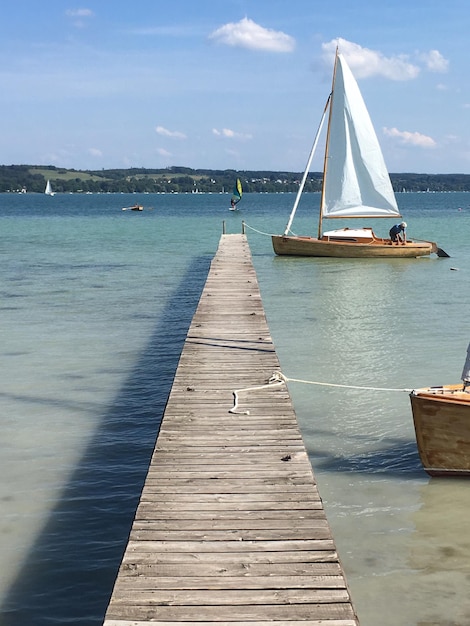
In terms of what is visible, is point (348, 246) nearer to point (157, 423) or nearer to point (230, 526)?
point (157, 423)

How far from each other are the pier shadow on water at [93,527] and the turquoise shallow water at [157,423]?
0.02 meters

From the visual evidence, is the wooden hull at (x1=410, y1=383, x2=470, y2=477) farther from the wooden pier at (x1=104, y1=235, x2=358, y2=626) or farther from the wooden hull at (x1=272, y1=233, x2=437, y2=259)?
the wooden hull at (x1=272, y1=233, x2=437, y2=259)

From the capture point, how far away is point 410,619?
260 inches

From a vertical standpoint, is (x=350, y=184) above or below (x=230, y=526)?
above

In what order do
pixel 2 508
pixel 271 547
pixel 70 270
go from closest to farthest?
pixel 271 547, pixel 2 508, pixel 70 270

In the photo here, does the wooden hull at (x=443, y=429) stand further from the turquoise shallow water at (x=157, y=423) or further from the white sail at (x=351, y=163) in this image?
the white sail at (x=351, y=163)

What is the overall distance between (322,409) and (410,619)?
6.21 meters

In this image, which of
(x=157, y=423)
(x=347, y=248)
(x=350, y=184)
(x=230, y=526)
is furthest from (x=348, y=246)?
(x=230, y=526)

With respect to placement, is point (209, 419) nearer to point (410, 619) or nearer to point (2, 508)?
point (2, 508)

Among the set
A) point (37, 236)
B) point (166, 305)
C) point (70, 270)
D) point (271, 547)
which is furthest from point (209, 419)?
point (37, 236)

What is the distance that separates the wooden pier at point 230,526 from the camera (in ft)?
17.3

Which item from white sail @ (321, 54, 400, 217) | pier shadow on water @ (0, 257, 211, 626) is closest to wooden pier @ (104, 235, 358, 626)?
pier shadow on water @ (0, 257, 211, 626)

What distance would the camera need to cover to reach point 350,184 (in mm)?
37406

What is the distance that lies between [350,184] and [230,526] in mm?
32330
